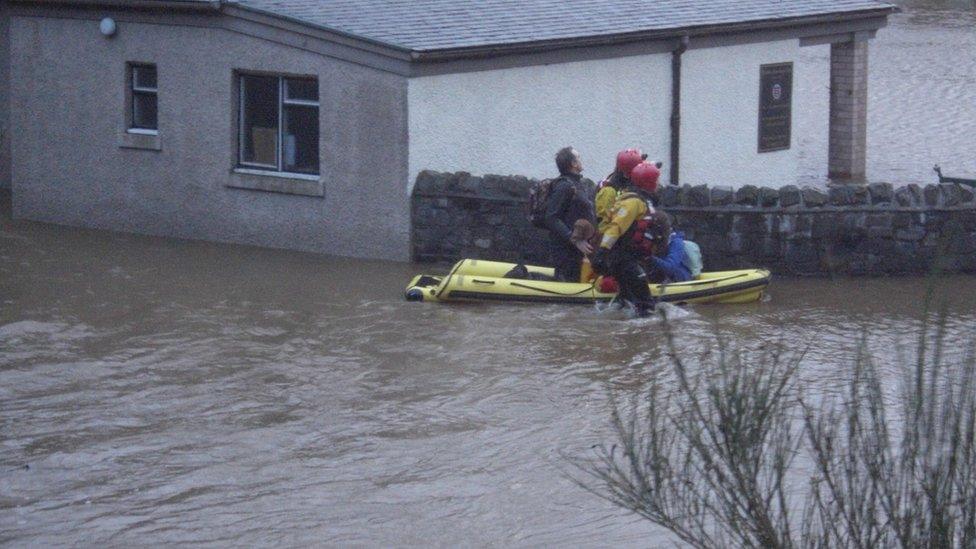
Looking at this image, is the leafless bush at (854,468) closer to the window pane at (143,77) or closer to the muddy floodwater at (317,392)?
the muddy floodwater at (317,392)

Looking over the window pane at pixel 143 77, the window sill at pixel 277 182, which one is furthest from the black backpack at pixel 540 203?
the window pane at pixel 143 77

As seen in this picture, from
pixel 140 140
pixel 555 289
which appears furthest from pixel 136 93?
pixel 555 289

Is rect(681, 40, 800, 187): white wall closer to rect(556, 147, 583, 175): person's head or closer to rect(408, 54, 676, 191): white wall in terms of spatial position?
rect(408, 54, 676, 191): white wall

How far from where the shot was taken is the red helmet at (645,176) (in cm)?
1234

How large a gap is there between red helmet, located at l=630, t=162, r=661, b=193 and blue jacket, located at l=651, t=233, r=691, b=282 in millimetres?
1052

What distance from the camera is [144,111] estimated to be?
18.0 meters

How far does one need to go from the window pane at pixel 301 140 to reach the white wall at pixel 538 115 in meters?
1.49

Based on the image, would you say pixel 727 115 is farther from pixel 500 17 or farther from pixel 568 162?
pixel 568 162

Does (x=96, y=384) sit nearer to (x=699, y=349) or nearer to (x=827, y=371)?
(x=699, y=349)

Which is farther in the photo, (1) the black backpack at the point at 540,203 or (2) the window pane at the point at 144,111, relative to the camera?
(2) the window pane at the point at 144,111

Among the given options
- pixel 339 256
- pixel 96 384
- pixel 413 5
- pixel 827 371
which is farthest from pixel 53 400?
pixel 413 5

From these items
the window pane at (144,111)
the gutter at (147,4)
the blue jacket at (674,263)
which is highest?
the gutter at (147,4)

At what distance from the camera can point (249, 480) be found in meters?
8.19

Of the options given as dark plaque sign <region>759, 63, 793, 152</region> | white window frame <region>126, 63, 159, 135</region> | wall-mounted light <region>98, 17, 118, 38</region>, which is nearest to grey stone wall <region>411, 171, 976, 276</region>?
dark plaque sign <region>759, 63, 793, 152</region>
